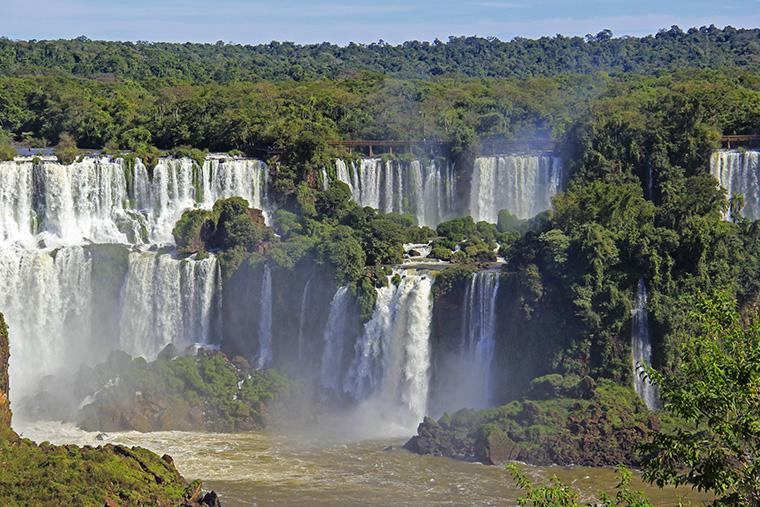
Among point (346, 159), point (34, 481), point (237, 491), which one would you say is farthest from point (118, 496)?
point (346, 159)

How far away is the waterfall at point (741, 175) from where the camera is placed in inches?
2261

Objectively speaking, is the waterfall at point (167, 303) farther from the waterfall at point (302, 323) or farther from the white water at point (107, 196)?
the white water at point (107, 196)

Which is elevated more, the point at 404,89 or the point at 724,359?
the point at 404,89

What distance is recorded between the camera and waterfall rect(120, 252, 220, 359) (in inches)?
2051

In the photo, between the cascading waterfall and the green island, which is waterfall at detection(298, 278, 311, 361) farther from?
the cascading waterfall

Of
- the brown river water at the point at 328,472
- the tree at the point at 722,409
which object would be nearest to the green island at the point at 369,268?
the brown river water at the point at 328,472

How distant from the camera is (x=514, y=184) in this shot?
6141 centimetres

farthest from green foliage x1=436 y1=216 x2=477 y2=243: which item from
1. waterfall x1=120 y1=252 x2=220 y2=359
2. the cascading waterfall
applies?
waterfall x1=120 y1=252 x2=220 y2=359

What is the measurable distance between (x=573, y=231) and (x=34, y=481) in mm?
22405

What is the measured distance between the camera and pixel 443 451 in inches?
1649

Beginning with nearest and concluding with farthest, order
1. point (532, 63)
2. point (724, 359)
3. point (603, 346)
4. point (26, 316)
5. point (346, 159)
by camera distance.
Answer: point (724, 359), point (603, 346), point (26, 316), point (346, 159), point (532, 63)

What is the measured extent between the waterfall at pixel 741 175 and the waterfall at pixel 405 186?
12.1 m

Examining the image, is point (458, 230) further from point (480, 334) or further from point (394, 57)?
point (394, 57)

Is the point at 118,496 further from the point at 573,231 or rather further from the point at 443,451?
the point at 573,231
